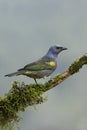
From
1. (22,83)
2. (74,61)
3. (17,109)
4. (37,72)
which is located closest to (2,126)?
(17,109)

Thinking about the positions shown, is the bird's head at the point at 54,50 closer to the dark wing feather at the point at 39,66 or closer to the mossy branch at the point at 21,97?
the dark wing feather at the point at 39,66

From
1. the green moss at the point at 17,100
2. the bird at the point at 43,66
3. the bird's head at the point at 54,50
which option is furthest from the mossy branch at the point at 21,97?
the bird's head at the point at 54,50

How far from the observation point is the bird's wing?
7.23 m

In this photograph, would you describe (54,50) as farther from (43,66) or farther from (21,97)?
(21,97)

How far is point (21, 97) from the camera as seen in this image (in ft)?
22.1

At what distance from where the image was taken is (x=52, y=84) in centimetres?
688

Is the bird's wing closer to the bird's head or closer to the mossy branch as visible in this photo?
the bird's head

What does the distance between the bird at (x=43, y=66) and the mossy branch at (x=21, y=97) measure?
0.36m

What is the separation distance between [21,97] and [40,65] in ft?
3.36

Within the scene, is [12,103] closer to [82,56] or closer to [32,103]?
[32,103]

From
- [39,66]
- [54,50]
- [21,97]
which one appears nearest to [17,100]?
[21,97]

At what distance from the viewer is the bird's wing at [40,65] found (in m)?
7.23

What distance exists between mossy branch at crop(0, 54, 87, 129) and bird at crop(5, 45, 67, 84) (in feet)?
1.18

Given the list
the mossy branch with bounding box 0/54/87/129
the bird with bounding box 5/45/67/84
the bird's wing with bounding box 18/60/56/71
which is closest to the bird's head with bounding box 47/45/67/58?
the bird with bounding box 5/45/67/84
